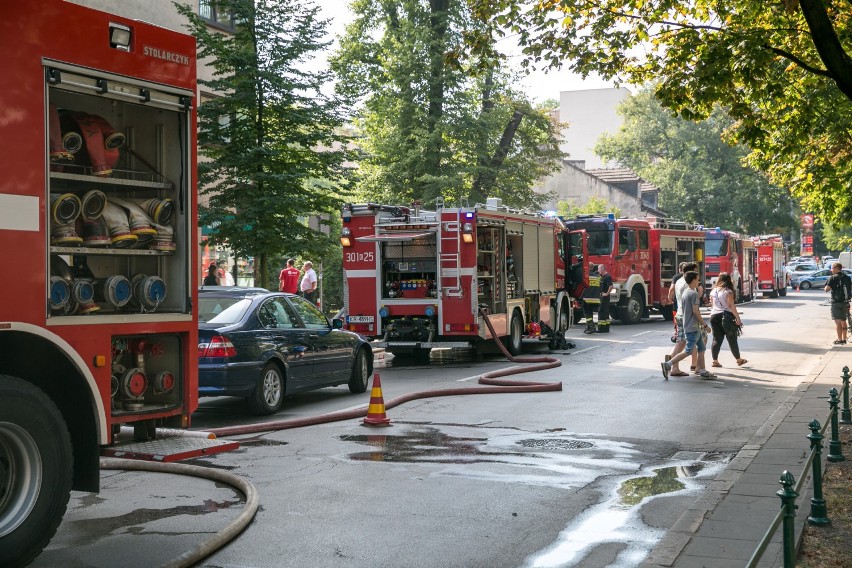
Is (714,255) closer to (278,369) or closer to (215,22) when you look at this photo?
→ (215,22)

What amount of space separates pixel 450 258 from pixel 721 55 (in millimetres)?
8724

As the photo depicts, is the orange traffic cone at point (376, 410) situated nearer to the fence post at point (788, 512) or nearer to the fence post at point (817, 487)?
the fence post at point (817, 487)

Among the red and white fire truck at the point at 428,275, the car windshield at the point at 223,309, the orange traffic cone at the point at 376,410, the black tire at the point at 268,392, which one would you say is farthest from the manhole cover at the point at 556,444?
the red and white fire truck at the point at 428,275

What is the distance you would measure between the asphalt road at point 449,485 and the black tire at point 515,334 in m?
5.65

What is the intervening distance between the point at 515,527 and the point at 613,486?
171cm

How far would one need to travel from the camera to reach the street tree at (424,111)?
32125 mm

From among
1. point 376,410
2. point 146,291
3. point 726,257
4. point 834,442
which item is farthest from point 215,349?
point 726,257

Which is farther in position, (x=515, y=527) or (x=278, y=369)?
(x=278, y=369)

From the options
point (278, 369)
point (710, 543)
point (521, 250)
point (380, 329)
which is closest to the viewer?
point (710, 543)

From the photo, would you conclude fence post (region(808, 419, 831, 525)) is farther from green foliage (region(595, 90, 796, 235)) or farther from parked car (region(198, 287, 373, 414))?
green foliage (region(595, 90, 796, 235))

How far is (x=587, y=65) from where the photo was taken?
42.4ft

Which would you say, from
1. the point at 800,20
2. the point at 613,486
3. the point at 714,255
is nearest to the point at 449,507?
the point at 613,486

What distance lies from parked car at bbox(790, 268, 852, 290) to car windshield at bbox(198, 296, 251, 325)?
6363 cm

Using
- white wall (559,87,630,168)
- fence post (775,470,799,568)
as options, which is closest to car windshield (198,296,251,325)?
fence post (775,470,799,568)
